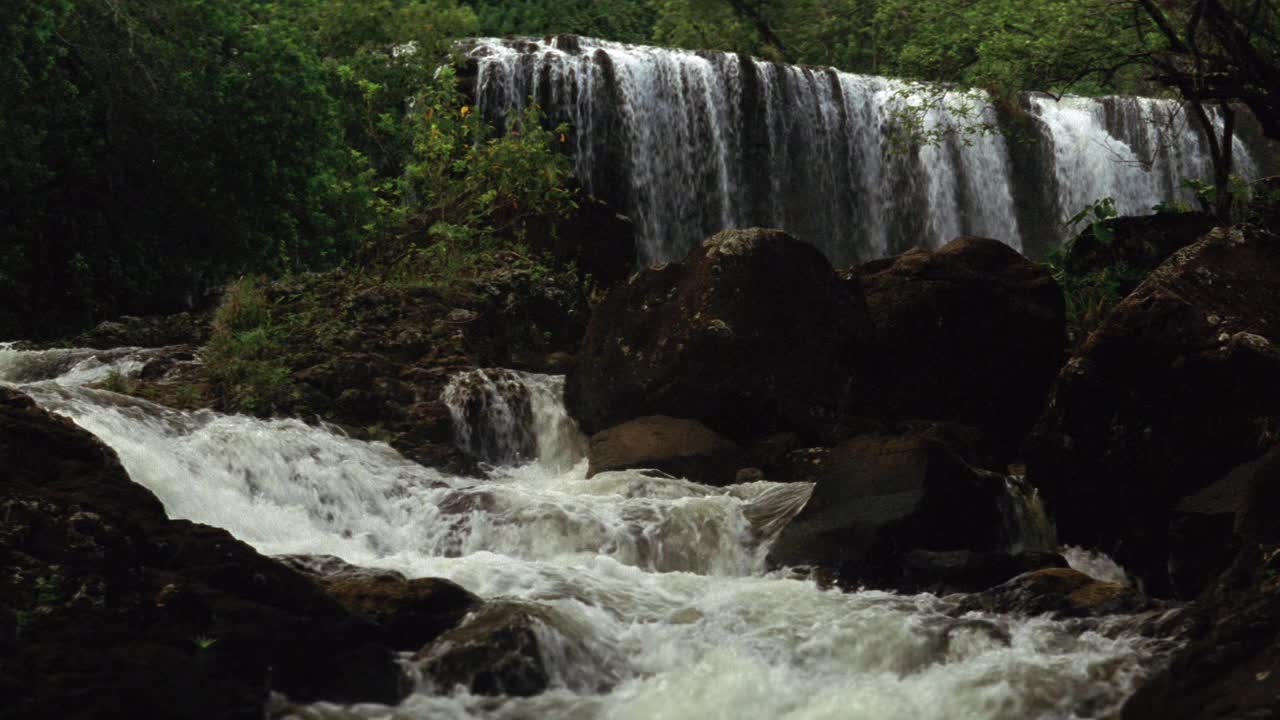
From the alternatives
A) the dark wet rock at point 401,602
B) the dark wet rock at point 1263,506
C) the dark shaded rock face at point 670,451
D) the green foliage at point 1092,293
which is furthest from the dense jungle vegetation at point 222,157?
the dark wet rock at point 401,602

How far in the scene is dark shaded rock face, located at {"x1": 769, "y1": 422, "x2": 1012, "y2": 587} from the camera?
918 centimetres

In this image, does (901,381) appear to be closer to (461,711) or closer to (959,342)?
(959,342)

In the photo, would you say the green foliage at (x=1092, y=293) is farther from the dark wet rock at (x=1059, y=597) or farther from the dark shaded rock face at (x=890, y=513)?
the dark wet rock at (x=1059, y=597)

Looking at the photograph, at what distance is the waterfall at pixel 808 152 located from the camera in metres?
20.8

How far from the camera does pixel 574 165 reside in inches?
804

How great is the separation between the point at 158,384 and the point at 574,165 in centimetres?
899

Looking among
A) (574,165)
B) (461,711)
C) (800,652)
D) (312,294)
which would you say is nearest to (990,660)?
(800,652)

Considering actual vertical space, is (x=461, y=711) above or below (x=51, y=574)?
below

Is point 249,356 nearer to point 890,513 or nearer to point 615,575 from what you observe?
point 615,575

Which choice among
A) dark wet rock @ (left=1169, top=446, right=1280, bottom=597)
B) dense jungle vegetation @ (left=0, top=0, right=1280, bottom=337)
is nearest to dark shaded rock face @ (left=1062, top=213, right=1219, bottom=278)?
dense jungle vegetation @ (left=0, top=0, right=1280, bottom=337)

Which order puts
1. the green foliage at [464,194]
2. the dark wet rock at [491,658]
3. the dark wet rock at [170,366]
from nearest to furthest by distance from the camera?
the dark wet rock at [491,658] → the dark wet rock at [170,366] → the green foliage at [464,194]

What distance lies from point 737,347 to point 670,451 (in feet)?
4.76

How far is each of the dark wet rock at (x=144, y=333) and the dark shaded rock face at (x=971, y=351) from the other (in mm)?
7929

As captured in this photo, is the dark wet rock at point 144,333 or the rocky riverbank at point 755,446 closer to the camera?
the rocky riverbank at point 755,446
